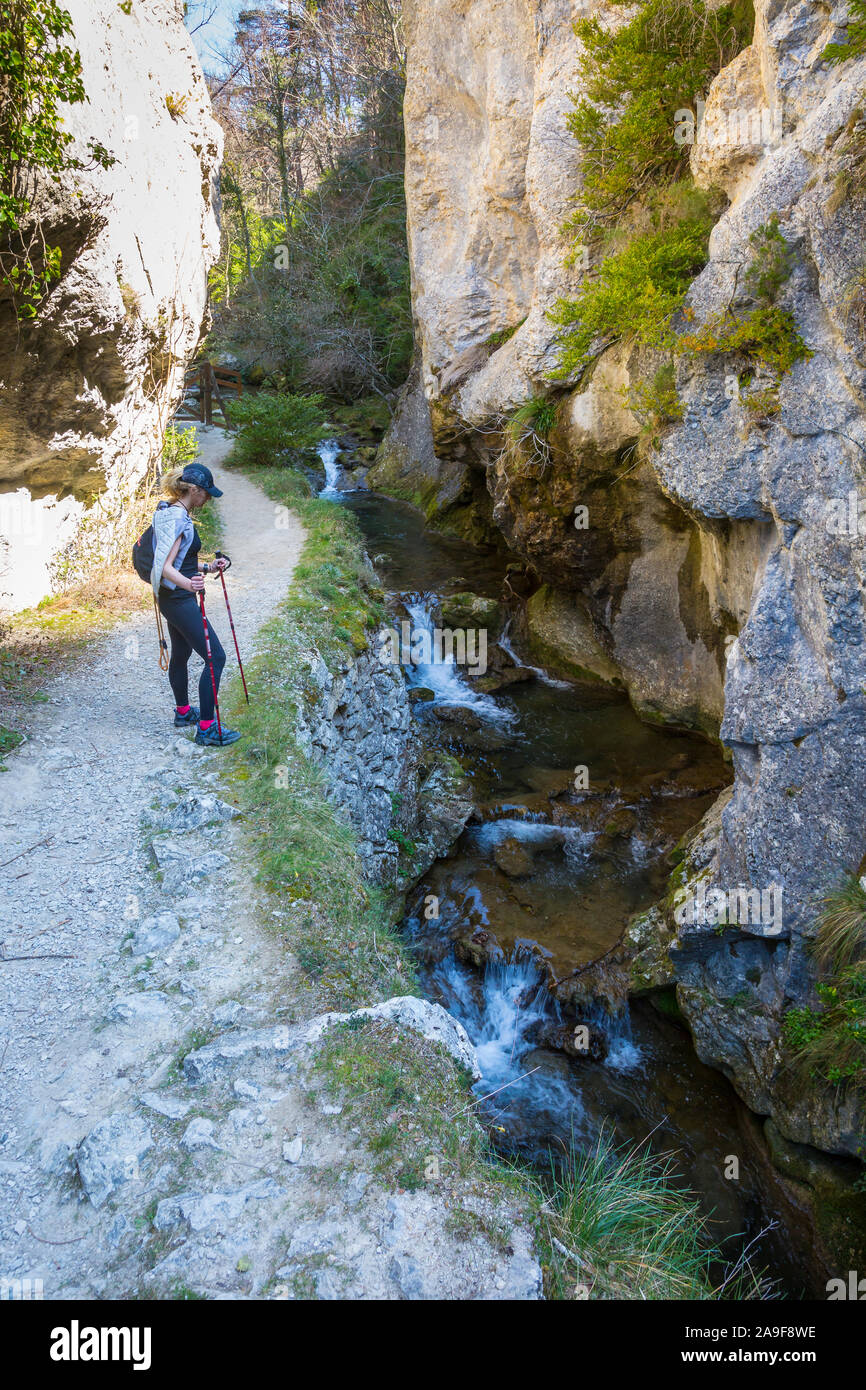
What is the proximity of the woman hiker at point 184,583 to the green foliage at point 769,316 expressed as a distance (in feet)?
15.8

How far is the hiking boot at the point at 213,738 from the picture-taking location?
22.0 ft

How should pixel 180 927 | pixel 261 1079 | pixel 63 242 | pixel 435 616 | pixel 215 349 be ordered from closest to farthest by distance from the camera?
pixel 261 1079
pixel 180 927
pixel 63 242
pixel 435 616
pixel 215 349

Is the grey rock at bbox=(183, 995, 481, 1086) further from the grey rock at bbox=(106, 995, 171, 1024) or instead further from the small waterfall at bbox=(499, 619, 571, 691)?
the small waterfall at bbox=(499, 619, 571, 691)

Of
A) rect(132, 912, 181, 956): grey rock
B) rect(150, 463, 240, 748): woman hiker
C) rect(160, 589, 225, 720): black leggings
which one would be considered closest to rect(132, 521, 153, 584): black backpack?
rect(150, 463, 240, 748): woman hiker

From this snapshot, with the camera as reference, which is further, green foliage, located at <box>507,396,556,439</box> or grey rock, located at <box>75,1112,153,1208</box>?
green foliage, located at <box>507,396,556,439</box>

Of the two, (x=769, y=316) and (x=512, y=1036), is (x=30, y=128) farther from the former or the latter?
(x=512, y=1036)

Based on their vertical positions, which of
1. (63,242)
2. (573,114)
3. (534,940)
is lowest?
(534,940)

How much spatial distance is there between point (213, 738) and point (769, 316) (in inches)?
237

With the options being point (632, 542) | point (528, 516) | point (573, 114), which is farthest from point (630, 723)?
point (573, 114)

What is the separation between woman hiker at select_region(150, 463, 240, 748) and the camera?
236 inches

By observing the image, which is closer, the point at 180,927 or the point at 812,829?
the point at 180,927

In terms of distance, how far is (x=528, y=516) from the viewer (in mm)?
12336

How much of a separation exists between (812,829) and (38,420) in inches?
351

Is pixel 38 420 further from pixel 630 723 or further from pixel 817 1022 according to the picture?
pixel 817 1022
